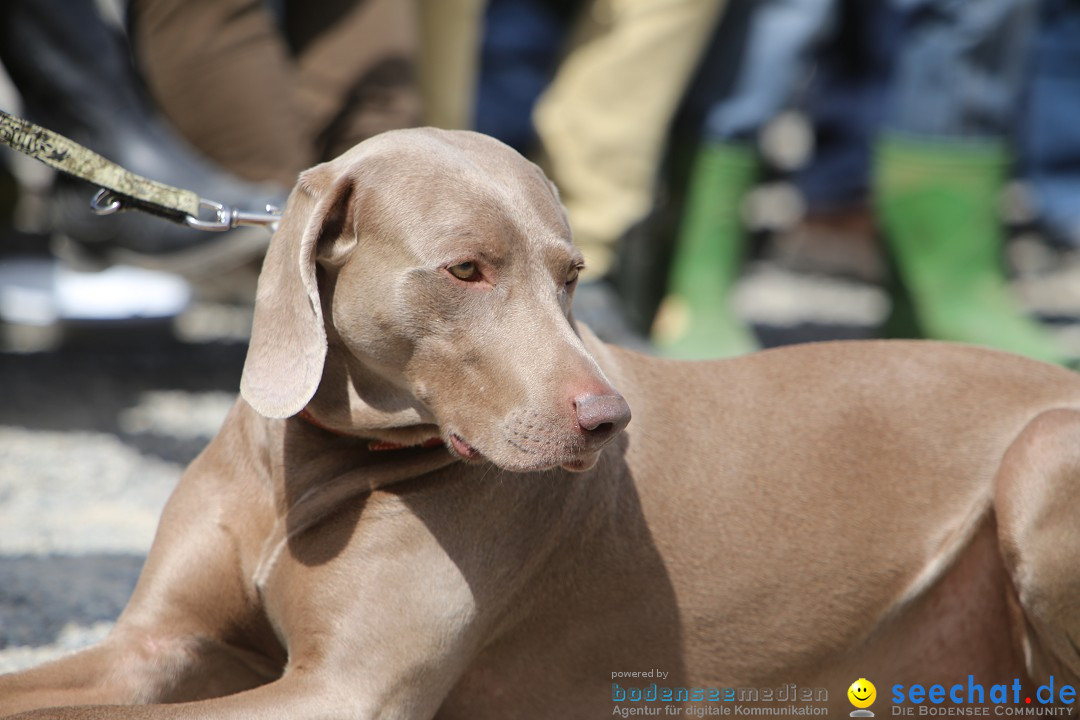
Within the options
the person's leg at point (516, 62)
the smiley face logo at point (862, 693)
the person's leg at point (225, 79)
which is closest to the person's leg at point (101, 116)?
the person's leg at point (225, 79)

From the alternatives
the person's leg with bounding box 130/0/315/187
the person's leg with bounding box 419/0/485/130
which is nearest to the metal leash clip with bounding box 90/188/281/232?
the person's leg with bounding box 130/0/315/187

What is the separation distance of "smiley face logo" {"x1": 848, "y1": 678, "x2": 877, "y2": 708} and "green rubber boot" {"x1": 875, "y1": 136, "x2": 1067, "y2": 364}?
2940 millimetres

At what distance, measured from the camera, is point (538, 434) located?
2312 mm

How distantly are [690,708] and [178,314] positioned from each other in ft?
12.8

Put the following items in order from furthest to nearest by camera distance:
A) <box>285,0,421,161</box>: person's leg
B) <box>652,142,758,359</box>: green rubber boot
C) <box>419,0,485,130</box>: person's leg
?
<box>652,142,758,359</box>: green rubber boot → <box>419,0,485,130</box>: person's leg → <box>285,0,421,161</box>: person's leg

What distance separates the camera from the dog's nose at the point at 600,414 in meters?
2.27

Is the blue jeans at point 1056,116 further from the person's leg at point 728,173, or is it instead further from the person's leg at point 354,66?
the person's leg at point 354,66

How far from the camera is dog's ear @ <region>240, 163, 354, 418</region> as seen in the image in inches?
96.5

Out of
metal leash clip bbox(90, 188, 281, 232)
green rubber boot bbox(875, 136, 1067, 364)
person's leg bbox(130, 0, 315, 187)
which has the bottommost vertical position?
metal leash clip bbox(90, 188, 281, 232)

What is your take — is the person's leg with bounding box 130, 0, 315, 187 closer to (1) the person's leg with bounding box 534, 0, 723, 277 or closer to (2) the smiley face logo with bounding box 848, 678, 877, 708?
(1) the person's leg with bounding box 534, 0, 723, 277

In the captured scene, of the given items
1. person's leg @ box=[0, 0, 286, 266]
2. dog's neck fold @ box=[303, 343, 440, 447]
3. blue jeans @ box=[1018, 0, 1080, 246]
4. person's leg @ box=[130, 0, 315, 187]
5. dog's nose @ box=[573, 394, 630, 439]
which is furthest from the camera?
blue jeans @ box=[1018, 0, 1080, 246]

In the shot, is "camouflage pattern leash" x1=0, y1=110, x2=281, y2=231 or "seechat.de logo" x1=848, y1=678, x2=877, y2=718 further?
"seechat.de logo" x1=848, y1=678, x2=877, y2=718

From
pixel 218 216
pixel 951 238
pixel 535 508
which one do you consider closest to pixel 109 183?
Result: pixel 218 216

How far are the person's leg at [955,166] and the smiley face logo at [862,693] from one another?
112 inches
